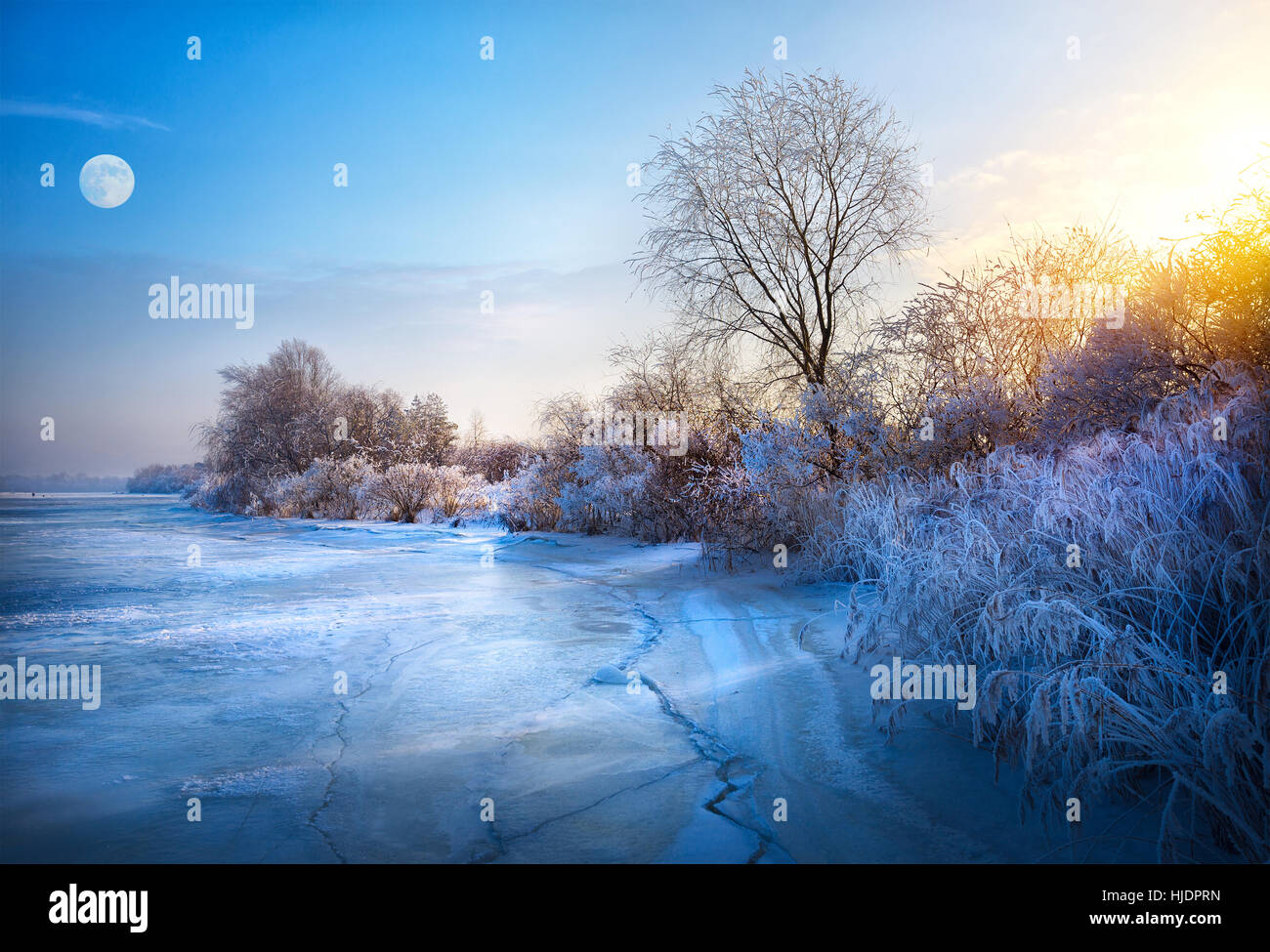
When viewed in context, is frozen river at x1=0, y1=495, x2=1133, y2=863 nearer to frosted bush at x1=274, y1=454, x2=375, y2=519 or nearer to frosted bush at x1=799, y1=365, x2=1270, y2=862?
frosted bush at x1=799, y1=365, x2=1270, y2=862

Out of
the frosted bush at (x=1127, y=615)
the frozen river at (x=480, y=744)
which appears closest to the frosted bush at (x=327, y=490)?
the frozen river at (x=480, y=744)

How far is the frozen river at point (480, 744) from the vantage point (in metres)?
2.30

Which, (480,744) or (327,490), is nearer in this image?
(480,744)

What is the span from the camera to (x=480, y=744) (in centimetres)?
313

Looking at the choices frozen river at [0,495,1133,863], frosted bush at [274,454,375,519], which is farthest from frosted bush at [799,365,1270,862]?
frosted bush at [274,454,375,519]

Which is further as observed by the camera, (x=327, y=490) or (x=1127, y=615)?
(x=327, y=490)

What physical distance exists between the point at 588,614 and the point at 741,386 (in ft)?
28.4

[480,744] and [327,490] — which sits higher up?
[327,490]

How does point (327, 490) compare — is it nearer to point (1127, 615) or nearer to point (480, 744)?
point (480, 744)

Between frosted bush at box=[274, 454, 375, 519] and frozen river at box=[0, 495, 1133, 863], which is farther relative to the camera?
frosted bush at box=[274, 454, 375, 519]

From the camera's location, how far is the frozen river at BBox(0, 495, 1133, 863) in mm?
2305

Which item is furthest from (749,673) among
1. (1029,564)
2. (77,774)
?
(77,774)

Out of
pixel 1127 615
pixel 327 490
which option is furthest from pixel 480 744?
pixel 327 490
